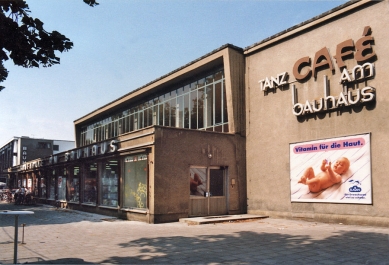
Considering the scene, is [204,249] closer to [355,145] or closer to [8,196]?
[355,145]

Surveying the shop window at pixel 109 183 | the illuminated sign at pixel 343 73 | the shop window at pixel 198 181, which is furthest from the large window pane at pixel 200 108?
the illuminated sign at pixel 343 73

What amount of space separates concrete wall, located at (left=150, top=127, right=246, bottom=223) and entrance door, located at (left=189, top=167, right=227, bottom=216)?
29 cm

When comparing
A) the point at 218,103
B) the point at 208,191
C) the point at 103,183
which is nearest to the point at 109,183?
the point at 103,183

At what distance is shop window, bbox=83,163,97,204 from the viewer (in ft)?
67.3

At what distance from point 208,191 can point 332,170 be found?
17.9 feet

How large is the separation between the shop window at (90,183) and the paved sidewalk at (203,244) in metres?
6.46

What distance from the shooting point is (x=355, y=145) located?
1341 centimetres

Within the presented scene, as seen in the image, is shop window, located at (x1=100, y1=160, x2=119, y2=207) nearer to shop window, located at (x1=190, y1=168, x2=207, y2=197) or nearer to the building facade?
shop window, located at (x1=190, y1=168, x2=207, y2=197)

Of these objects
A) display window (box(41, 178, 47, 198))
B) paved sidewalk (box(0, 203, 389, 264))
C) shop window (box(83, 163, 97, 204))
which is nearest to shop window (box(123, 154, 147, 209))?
paved sidewalk (box(0, 203, 389, 264))

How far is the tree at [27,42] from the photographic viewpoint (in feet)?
21.7

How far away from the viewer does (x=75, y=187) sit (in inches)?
917

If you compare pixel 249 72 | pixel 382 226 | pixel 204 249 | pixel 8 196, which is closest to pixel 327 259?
pixel 204 249

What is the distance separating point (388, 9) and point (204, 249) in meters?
10.4

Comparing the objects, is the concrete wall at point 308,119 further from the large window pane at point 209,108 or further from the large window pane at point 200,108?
the large window pane at point 200,108
